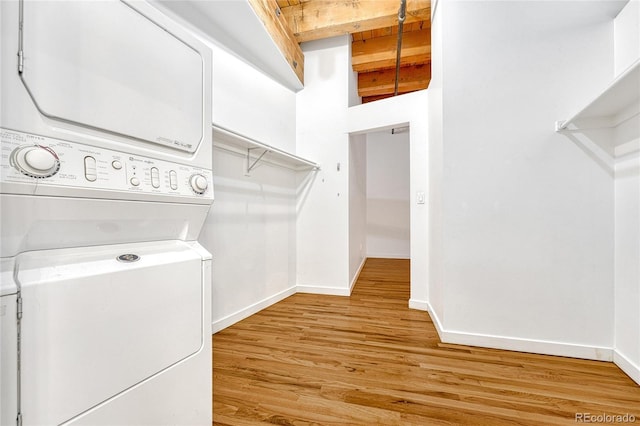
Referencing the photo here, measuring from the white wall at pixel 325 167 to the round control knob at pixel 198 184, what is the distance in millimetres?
2062

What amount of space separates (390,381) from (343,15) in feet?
10.2

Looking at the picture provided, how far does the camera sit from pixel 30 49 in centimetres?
55

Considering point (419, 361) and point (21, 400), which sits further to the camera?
point (419, 361)

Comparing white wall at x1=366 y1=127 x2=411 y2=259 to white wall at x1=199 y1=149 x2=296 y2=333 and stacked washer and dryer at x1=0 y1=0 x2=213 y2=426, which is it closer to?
white wall at x1=199 y1=149 x2=296 y2=333

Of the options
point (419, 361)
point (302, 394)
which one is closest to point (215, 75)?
point (302, 394)

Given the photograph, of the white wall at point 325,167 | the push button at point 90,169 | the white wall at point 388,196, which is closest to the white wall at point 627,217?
the white wall at point 325,167

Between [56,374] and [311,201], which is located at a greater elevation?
[311,201]

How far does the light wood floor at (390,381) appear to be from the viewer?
114cm

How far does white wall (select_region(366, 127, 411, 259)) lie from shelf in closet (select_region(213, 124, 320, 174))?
10.2ft

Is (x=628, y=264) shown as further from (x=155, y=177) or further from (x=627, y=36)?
(x=155, y=177)

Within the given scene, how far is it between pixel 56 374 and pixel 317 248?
2.46 m

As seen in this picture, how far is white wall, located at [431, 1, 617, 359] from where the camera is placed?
1572mm

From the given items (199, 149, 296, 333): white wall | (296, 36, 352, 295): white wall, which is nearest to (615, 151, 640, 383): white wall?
(296, 36, 352, 295): white wall

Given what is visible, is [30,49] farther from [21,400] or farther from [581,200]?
[581,200]
